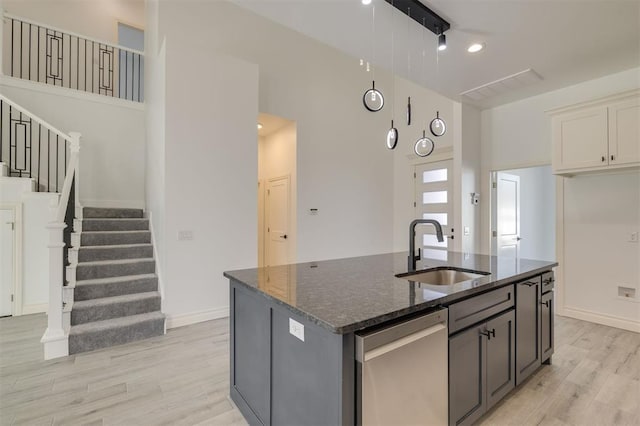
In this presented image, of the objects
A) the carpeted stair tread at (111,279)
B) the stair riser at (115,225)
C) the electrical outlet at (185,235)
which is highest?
the stair riser at (115,225)

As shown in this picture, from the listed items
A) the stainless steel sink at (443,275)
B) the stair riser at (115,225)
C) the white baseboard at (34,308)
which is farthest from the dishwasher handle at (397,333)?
the white baseboard at (34,308)

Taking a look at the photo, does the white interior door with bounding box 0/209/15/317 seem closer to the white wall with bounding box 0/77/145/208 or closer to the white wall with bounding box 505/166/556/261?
the white wall with bounding box 0/77/145/208

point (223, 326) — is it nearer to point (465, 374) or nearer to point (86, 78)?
point (465, 374)

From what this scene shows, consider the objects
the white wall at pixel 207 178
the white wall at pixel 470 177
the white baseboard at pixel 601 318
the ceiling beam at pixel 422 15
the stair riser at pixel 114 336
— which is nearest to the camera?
the ceiling beam at pixel 422 15

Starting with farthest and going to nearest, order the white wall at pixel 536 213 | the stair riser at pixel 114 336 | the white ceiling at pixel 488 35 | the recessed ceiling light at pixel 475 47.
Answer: the white wall at pixel 536 213 < the recessed ceiling light at pixel 475 47 < the stair riser at pixel 114 336 < the white ceiling at pixel 488 35

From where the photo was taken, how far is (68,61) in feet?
18.7

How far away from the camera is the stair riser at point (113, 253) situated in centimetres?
377

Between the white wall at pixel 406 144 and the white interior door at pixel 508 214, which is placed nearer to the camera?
the white interior door at pixel 508 214

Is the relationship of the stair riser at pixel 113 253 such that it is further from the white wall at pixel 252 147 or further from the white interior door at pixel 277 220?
the white interior door at pixel 277 220

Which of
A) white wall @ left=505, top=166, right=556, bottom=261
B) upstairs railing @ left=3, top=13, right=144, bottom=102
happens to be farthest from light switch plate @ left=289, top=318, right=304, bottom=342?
upstairs railing @ left=3, top=13, right=144, bottom=102

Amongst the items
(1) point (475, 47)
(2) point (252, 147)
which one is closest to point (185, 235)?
(2) point (252, 147)

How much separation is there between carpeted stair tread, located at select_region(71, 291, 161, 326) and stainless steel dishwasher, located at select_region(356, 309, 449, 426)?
313 centimetres

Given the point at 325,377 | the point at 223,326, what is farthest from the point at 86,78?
the point at 325,377

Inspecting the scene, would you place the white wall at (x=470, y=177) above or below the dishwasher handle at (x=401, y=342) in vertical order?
above
